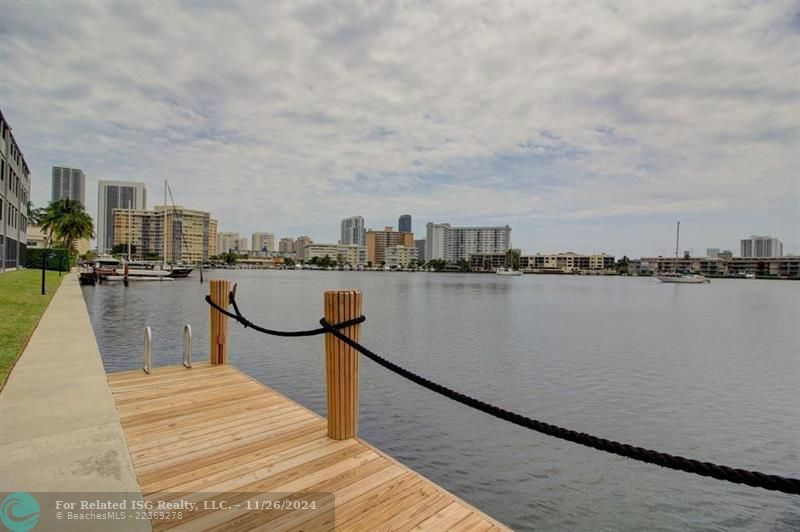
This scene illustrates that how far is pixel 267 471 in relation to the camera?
4117mm

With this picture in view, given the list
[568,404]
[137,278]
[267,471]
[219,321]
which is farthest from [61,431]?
[137,278]

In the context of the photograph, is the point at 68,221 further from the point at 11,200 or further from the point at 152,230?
the point at 152,230

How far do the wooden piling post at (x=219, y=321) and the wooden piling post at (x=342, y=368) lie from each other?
3949 mm

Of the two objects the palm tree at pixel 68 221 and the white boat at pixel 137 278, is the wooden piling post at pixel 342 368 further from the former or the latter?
the palm tree at pixel 68 221

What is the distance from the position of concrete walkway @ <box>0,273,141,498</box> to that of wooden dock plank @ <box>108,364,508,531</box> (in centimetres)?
21

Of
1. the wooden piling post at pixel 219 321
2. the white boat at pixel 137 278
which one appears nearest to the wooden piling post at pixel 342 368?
the wooden piling post at pixel 219 321

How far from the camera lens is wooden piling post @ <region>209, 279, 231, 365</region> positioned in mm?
8070

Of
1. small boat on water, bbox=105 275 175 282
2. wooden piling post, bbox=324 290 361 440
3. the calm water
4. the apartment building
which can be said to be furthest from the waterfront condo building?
the apartment building

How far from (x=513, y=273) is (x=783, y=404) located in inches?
7170

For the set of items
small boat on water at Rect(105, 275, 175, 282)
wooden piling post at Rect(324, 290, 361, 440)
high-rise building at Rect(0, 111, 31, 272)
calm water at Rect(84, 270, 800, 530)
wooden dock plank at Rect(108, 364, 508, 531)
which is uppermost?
high-rise building at Rect(0, 111, 31, 272)

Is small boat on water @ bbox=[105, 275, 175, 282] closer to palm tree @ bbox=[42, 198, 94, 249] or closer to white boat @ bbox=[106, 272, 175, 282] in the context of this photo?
white boat @ bbox=[106, 272, 175, 282]

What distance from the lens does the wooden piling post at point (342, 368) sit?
4785 mm

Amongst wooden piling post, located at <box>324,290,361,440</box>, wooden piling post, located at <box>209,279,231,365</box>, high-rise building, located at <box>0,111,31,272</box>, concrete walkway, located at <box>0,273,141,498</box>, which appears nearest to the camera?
concrete walkway, located at <box>0,273,141,498</box>

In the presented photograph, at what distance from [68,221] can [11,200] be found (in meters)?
37.0
